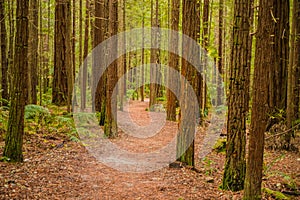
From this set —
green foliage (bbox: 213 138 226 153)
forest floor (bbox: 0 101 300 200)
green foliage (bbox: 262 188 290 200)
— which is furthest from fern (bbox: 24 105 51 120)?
green foliage (bbox: 262 188 290 200)

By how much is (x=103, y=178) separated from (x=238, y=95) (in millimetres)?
3692

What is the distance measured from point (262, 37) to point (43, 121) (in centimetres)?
993

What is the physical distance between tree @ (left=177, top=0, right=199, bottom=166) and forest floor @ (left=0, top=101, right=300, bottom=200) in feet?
Answer: 2.66

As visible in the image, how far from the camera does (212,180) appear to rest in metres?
7.37

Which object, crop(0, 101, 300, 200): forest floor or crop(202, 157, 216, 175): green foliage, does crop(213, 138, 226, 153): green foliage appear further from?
crop(202, 157, 216, 175): green foliage

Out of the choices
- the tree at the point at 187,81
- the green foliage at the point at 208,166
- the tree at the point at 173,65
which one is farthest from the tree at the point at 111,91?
the tree at the point at 187,81

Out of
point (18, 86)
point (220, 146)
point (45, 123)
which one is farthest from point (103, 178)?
point (45, 123)

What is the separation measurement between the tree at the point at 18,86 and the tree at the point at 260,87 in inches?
192

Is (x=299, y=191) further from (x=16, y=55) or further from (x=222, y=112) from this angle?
(x=222, y=112)

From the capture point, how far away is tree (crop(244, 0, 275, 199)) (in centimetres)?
472

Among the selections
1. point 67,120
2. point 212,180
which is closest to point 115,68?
point 67,120

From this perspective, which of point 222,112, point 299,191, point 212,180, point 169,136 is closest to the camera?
point 299,191

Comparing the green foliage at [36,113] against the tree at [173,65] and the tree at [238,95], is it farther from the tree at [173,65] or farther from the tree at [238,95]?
the tree at [238,95]

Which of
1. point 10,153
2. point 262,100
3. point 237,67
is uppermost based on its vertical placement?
point 237,67
